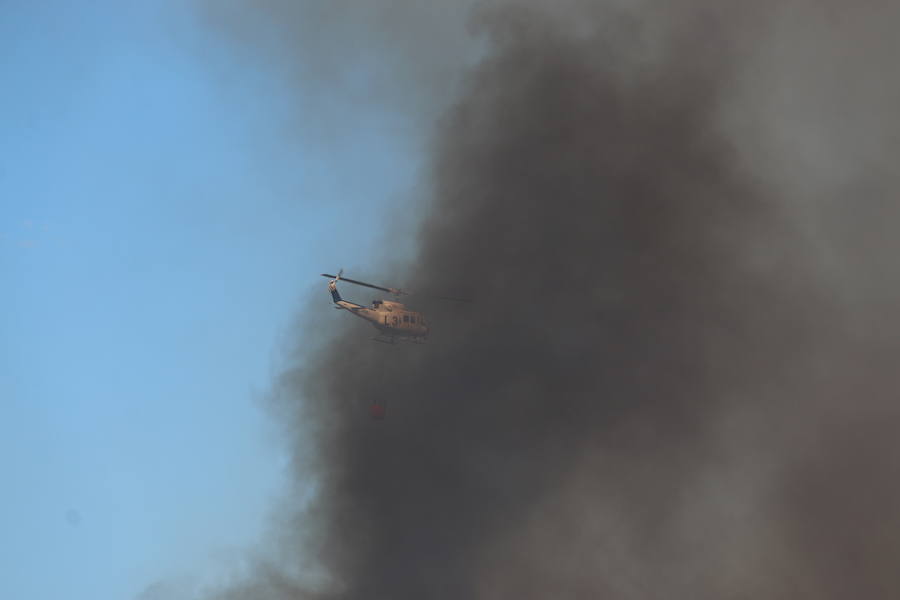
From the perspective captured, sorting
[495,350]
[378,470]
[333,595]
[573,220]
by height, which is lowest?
[333,595]

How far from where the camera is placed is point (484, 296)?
72.1 meters

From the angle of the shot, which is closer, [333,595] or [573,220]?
[333,595]

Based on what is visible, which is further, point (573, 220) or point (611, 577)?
point (573, 220)

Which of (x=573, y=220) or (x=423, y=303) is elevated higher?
(x=573, y=220)

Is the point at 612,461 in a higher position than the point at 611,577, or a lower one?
higher

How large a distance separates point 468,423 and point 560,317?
26.2 feet

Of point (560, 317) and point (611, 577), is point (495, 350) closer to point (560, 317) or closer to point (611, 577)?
point (560, 317)

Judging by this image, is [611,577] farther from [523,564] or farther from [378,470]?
[378,470]

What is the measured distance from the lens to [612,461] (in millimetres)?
67938

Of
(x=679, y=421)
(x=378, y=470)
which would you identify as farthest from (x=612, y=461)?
(x=378, y=470)

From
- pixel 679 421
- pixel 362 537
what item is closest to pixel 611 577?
pixel 679 421

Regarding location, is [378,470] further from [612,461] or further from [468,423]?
[612,461]

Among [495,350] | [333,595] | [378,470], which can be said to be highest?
[495,350]

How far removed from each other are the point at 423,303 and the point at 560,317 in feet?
25.7
